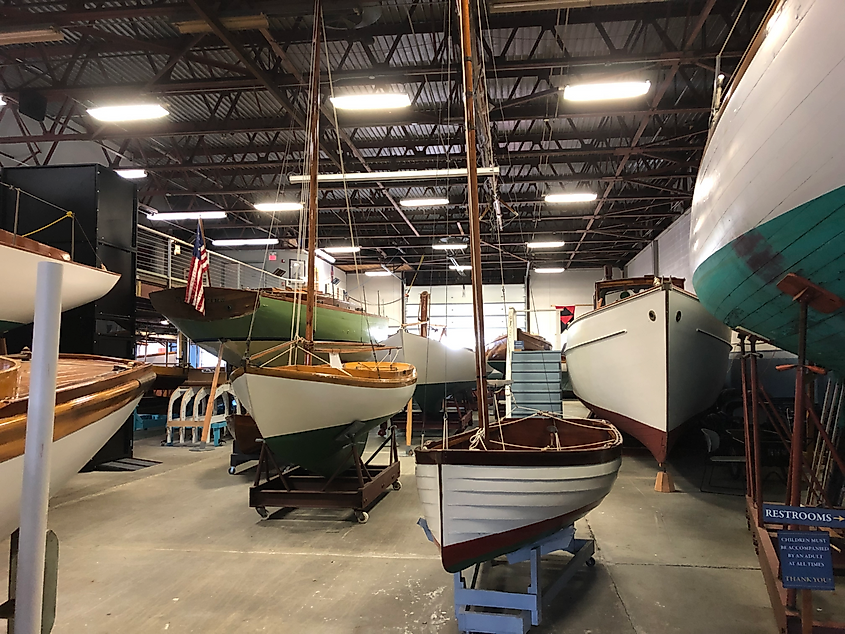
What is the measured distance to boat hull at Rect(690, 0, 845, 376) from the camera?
197 centimetres

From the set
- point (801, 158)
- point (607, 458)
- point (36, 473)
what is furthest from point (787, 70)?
point (36, 473)

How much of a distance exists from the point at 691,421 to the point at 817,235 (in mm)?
4318

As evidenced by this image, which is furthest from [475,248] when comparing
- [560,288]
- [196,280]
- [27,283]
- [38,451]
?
[560,288]

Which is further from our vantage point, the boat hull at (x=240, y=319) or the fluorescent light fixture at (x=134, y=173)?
the fluorescent light fixture at (x=134, y=173)

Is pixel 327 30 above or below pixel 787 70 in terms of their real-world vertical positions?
above

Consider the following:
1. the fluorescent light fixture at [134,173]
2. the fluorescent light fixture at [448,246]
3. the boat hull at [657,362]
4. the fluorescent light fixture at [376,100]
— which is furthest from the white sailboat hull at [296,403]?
the fluorescent light fixture at [134,173]

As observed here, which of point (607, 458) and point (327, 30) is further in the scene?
point (327, 30)

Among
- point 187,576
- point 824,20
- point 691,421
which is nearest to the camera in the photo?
point 824,20

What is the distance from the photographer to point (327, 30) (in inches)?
267

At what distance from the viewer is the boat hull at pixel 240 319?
22.6ft

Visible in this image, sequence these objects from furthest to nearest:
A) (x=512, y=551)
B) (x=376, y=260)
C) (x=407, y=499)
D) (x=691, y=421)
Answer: (x=376, y=260) → (x=691, y=421) → (x=407, y=499) → (x=512, y=551)

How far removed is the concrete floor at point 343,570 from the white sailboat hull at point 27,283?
1879mm

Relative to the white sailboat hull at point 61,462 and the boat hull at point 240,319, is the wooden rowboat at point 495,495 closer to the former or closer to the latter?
the white sailboat hull at point 61,462

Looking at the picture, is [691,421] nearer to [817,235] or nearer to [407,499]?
[407,499]
